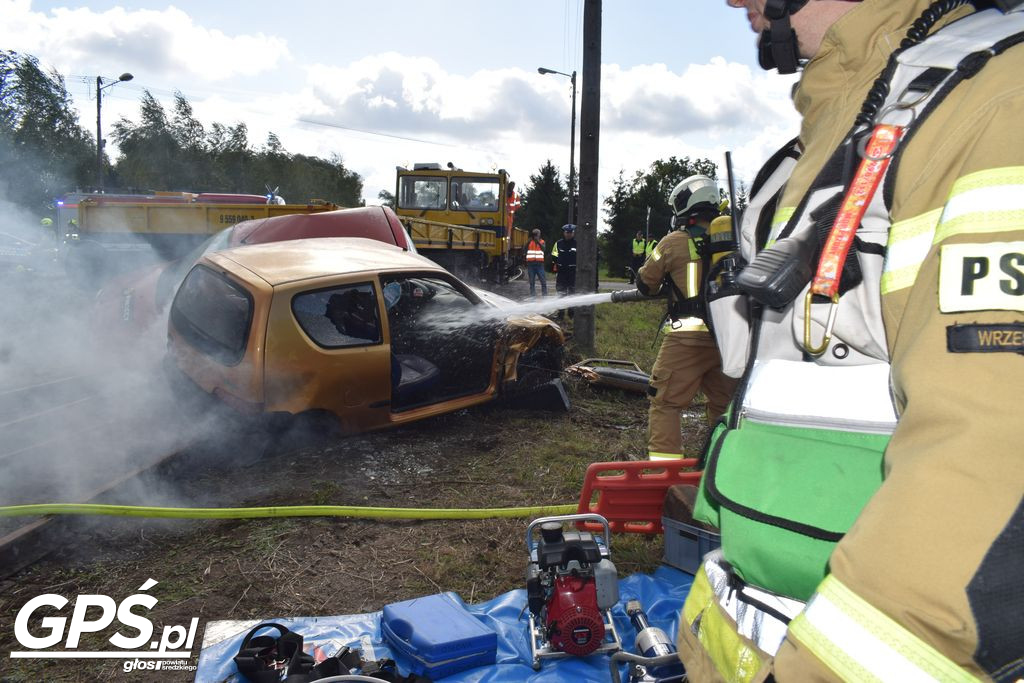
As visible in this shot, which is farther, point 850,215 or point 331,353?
point 331,353

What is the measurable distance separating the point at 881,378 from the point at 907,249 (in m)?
0.19

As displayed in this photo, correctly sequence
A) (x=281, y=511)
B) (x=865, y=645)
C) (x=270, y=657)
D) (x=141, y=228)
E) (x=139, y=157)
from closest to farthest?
1. (x=865, y=645)
2. (x=270, y=657)
3. (x=281, y=511)
4. (x=141, y=228)
5. (x=139, y=157)

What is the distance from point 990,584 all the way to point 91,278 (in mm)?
11656

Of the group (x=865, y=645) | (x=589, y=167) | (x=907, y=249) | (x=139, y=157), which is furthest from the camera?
(x=139, y=157)

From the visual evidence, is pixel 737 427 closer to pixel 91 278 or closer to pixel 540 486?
pixel 540 486

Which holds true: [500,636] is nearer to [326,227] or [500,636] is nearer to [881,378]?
[881,378]

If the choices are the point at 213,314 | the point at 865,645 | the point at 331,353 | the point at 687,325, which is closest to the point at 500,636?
the point at 331,353

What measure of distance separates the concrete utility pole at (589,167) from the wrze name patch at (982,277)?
28.3 ft

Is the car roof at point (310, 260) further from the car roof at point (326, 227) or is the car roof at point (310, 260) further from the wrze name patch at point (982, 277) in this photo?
the wrze name patch at point (982, 277)

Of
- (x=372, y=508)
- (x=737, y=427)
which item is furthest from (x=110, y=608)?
(x=737, y=427)

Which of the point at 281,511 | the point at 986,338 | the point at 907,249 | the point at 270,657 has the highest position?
the point at 907,249

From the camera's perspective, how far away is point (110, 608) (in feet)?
10.6

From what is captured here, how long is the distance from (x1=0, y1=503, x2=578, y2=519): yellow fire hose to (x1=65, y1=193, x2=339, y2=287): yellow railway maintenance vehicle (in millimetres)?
6278

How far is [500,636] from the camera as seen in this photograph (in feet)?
10.5
